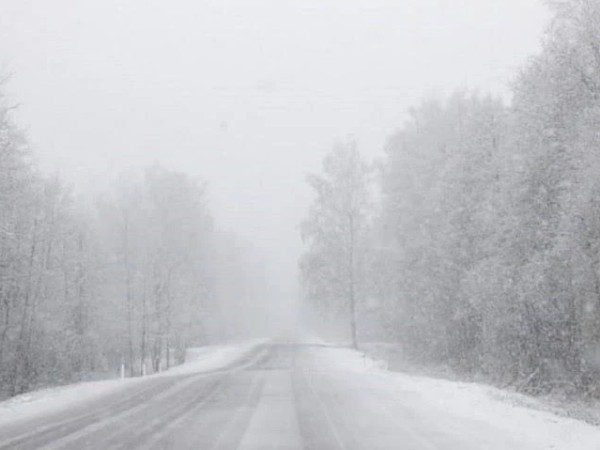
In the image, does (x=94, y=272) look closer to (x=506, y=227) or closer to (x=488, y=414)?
(x=506, y=227)

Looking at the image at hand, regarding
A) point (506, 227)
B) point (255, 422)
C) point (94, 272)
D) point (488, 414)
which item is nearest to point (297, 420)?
point (255, 422)

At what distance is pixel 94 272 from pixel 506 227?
1046 inches

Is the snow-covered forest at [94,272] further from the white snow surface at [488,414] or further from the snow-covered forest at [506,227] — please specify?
the white snow surface at [488,414]

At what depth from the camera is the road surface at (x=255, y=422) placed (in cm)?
1247

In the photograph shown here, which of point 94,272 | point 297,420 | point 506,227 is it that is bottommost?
point 297,420

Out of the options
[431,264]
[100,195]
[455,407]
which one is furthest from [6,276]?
[100,195]

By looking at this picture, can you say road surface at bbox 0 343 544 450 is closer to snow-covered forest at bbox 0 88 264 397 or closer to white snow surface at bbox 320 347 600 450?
white snow surface at bbox 320 347 600 450

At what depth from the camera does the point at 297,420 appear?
1543cm

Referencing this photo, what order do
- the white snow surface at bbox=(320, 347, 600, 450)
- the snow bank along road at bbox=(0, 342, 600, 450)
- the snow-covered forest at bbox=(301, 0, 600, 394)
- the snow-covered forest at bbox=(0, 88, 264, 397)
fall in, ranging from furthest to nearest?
the snow-covered forest at bbox=(0, 88, 264, 397), the snow-covered forest at bbox=(301, 0, 600, 394), the snow bank along road at bbox=(0, 342, 600, 450), the white snow surface at bbox=(320, 347, 600, 450)

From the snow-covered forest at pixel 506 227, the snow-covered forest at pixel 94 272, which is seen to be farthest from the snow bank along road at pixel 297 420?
the snow-covered forest at pixel 94 272

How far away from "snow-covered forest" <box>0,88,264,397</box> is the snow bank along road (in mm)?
9511

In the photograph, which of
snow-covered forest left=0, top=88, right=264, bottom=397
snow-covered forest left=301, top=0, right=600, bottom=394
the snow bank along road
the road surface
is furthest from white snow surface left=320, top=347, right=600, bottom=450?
snow-covered forest left=0, top=88, right=264, bottom=397

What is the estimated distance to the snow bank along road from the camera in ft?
40.8

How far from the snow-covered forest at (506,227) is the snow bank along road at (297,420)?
3.63 metres
